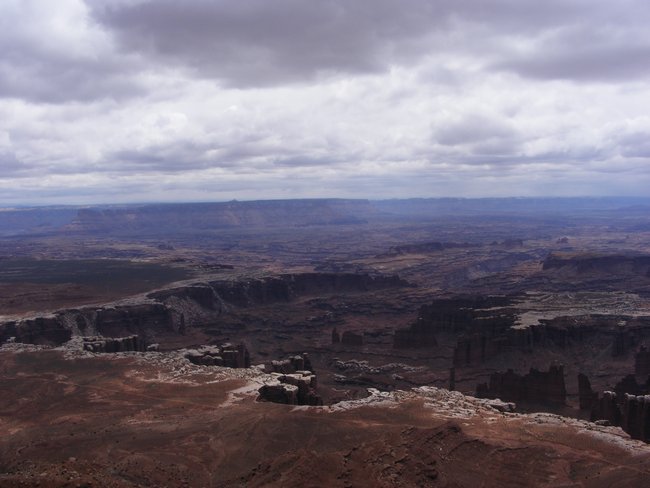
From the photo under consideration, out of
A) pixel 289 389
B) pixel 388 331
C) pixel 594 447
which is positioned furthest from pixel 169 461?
pixel 388 331

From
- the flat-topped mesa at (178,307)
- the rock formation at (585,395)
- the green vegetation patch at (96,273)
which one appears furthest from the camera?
the green vegetation patch at (96,273)

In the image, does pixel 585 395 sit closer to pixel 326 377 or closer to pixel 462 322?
pixel 326 377

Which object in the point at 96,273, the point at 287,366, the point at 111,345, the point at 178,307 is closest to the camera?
the point at 287,366

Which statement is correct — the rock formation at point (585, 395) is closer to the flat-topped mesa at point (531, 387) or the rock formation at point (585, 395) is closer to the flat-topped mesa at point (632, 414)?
the flat-topped mesa at point (531, 387)

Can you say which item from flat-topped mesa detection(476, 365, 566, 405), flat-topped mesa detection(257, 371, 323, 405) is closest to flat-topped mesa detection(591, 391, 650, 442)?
flat-topped mesa detection(476, 365, 566, 405)

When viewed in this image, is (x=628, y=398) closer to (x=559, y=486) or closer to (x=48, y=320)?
(x=559, y=486)

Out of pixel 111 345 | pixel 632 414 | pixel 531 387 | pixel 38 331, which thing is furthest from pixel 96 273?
pixel 632 414

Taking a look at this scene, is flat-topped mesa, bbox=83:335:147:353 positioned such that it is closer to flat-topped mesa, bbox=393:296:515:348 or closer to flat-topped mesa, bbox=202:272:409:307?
flat-topped mesa, bbox=393:296:515:348

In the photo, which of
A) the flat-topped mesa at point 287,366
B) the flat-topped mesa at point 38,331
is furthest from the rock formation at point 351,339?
the flat-topped mesa at point 38,331
